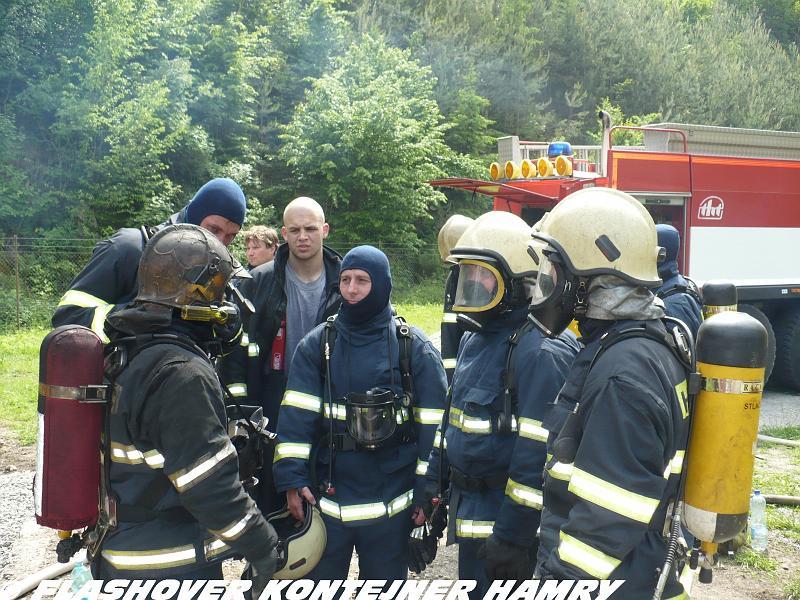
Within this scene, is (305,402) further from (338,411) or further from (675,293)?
(675,293)

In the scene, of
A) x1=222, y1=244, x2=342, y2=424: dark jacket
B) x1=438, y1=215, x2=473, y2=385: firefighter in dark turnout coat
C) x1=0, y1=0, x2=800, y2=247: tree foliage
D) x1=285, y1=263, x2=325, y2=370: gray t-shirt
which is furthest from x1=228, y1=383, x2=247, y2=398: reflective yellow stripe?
x1=0, y1=0, x2=800, y2=247: tree foliage

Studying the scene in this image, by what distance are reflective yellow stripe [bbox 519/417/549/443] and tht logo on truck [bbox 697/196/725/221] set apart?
22.0 ft

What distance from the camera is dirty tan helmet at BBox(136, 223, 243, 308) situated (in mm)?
2389

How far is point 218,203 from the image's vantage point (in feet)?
11.3

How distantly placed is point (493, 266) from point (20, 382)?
7935 mm

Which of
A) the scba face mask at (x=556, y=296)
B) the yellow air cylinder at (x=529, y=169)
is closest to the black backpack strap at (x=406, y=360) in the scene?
the scba face mask at (x=556, y=296)

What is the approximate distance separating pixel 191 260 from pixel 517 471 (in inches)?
54.0

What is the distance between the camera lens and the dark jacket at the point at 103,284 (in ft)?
9.77

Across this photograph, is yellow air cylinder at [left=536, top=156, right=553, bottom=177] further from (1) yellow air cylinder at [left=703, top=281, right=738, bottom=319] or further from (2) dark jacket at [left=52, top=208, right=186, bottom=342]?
(2) dark jacket at [left=52, top=208, right=186, bottom=342]

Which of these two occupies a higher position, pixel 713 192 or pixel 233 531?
pixel 713 192

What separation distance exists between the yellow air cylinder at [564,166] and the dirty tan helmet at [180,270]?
5.84m

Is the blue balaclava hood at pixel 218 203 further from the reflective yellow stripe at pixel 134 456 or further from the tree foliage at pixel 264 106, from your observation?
the tree foliage at pixel 264 106

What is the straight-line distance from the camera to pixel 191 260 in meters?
2.41

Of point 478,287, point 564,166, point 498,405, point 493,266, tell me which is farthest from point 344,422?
point 564,166
